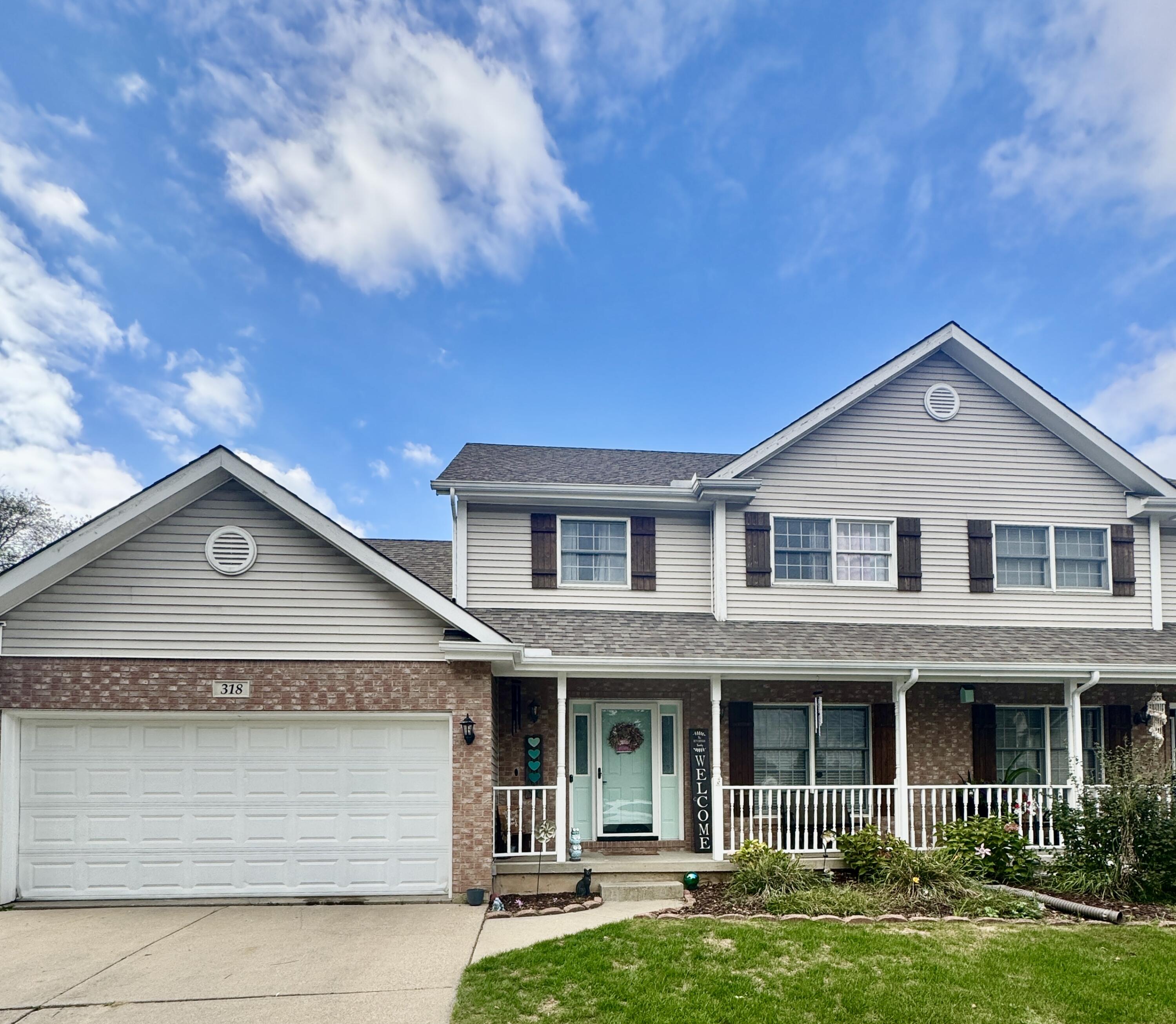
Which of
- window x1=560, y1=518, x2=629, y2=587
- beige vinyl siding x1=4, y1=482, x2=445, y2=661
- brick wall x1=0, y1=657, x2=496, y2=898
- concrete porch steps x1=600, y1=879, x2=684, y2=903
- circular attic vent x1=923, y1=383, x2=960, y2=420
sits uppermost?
circular attic vent x1=923, y1=383, x2=960, y2=420

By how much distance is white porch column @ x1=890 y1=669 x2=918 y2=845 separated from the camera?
1025cm

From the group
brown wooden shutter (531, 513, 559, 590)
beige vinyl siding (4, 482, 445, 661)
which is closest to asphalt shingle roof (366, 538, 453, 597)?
brown wooden shutter (531, 513, 559, 590)

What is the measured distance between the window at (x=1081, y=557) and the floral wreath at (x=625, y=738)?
728 cm

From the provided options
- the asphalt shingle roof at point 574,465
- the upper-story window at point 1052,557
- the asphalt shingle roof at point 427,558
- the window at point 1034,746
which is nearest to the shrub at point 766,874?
the window at point 1034,746

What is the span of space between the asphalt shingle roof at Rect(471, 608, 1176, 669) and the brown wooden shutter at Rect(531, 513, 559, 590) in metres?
0.47

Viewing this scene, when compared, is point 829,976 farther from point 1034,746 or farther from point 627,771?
point 1034,746

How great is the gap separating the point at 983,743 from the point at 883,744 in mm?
1607

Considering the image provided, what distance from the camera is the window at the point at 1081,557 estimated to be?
495 inches

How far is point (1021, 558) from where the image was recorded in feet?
41.0

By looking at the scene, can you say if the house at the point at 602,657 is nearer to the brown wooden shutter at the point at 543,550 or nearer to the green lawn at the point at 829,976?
the brown wooden shutter at the point at 543,550

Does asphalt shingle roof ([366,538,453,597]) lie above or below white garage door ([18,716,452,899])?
above

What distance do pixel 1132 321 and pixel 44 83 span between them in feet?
112

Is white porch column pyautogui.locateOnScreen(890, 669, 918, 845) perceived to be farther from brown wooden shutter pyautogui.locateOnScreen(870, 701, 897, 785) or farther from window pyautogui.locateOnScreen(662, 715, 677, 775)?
window pyautogui.locateOnScreen(662, 715, 677, 775)

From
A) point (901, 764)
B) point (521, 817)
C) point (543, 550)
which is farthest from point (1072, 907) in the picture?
point (543, 550)
